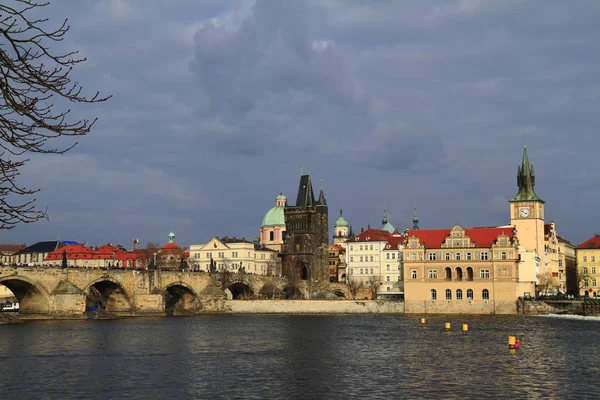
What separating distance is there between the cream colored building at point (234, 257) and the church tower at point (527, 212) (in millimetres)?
50829

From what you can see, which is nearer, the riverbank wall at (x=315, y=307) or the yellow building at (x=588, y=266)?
the riverbank wall at (x=315, y=307)

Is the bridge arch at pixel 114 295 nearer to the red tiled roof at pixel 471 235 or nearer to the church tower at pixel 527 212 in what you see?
the red tiled roof at pixel 471 235

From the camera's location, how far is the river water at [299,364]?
33562 mm

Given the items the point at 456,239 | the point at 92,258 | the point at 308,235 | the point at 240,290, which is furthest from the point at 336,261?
the point at 456,239

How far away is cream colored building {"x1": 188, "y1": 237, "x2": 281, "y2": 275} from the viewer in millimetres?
152375

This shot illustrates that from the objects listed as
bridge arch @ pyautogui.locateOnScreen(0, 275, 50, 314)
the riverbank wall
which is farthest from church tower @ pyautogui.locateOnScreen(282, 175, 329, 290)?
bridge arch @ pyautogui.locateOnScreen(0, 275, 50, 314)

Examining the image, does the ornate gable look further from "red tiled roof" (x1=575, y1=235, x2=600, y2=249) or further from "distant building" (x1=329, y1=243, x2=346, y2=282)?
"distant building" (x1=329, y1=243, x2=346, y2=282)

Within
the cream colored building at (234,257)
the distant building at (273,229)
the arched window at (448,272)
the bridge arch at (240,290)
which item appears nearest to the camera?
the arched window at (448,272)

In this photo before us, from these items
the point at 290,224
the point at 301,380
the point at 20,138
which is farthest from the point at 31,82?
the point at 290,224

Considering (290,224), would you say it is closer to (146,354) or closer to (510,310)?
(510,310)

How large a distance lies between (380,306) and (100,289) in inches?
1512

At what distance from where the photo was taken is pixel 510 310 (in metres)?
99.1

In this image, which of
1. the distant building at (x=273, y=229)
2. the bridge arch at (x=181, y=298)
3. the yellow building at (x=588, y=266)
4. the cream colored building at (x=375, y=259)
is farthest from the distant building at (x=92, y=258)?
the yellow building at (x=588, y=266)

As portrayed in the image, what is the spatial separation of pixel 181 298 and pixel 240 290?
16126 millimetres
